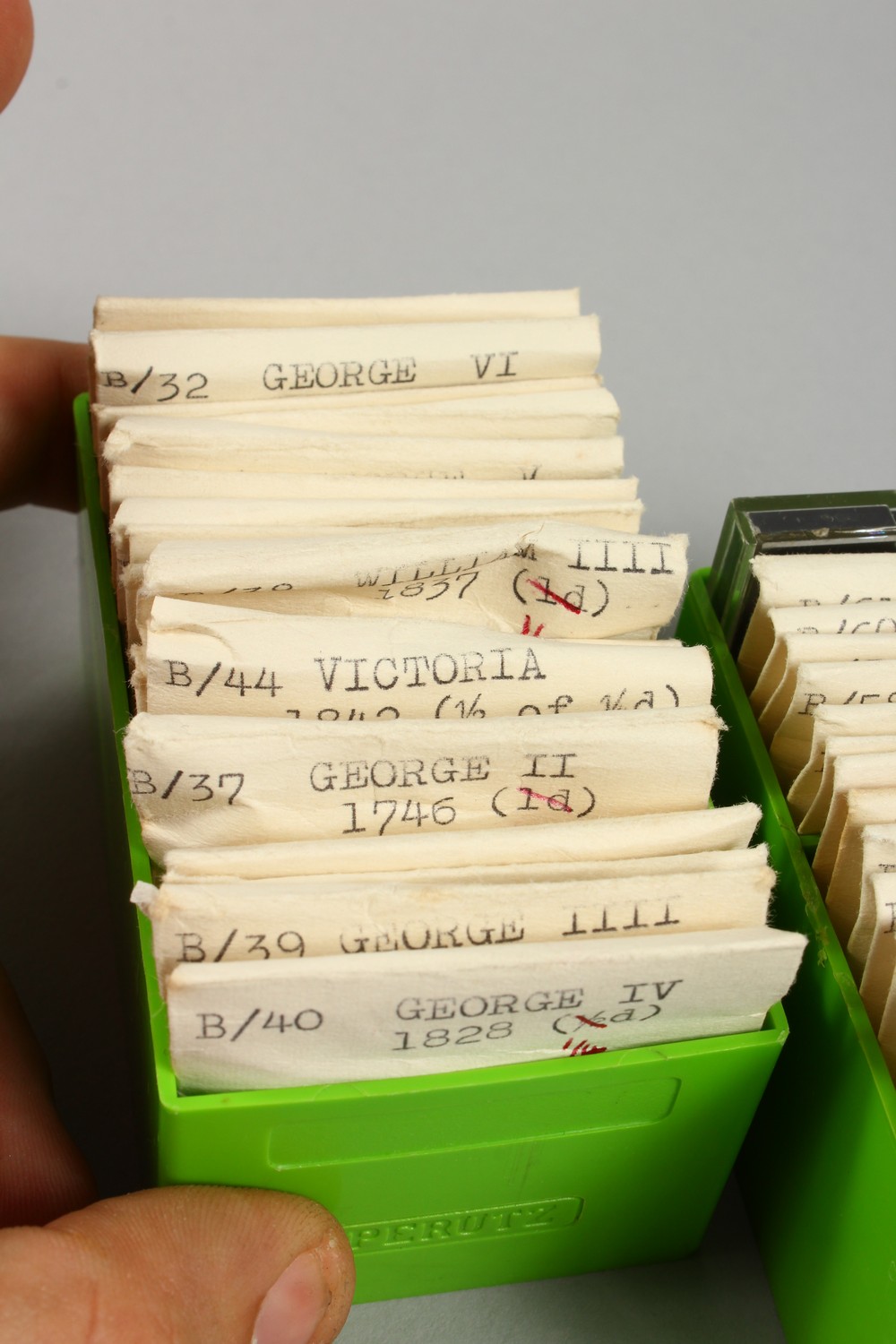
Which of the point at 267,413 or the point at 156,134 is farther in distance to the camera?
the point at 156,134

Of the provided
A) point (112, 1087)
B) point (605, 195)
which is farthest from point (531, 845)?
point (605, 195)

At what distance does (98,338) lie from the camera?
3.07 ft

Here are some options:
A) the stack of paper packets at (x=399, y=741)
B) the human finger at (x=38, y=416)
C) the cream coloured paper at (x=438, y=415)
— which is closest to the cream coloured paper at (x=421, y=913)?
the stack of paper packets at (x=399, y=741)

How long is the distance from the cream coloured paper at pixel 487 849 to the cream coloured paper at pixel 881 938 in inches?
2.6

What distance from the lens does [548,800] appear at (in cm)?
82

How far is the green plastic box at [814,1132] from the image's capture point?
2.66 feet

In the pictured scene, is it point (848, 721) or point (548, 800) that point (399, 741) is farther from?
point (848, 721)

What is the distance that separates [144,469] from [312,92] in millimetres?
798

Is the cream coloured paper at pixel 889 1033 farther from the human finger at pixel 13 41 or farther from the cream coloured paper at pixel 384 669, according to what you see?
the human finger at pixel 13 41

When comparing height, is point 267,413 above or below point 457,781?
above

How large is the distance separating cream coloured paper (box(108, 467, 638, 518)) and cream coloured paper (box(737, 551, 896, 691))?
0.10 meters

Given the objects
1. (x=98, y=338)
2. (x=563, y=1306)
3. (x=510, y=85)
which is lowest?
(x=563, y=1306)

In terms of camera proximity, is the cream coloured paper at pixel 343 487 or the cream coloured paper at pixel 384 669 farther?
the cream coloured paper at pixel 343 487

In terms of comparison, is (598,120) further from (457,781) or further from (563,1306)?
(563,1306)
